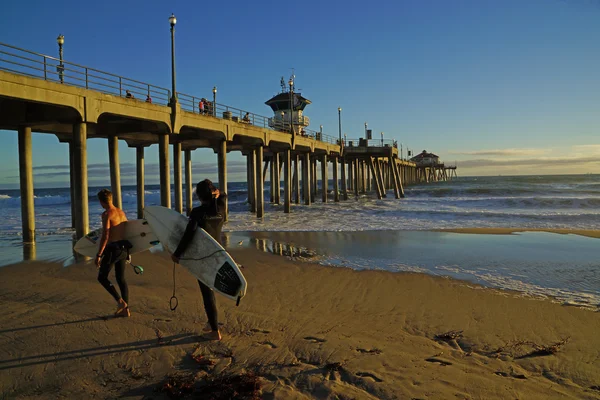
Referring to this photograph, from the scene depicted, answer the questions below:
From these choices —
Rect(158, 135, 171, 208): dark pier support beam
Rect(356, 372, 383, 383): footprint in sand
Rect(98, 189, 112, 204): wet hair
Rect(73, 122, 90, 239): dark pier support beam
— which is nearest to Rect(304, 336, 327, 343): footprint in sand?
Rect(356, 372, 383, 383): footprint in sand

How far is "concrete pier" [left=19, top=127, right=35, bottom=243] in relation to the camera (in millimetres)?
12867

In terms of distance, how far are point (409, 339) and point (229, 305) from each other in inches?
96.2

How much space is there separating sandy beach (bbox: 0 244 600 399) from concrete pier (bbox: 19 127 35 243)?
22.3ft

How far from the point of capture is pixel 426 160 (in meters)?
94.2

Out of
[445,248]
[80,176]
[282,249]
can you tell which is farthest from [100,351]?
[445,248]

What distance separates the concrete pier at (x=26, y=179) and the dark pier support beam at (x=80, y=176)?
249 cm

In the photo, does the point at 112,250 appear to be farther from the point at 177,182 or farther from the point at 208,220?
the point at 177,182

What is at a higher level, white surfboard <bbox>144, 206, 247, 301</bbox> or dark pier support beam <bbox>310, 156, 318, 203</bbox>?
dark pier support beam <bbox>310, 156, 318, 203</bbox>

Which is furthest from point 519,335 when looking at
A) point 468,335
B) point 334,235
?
point 334,235

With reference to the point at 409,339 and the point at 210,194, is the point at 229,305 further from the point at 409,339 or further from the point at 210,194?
the point at 409,339

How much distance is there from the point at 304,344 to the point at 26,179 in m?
11.9

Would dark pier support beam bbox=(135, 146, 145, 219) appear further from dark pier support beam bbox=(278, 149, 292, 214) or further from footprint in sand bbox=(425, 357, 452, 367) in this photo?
footprint in sand bbox=(425, 357, 452, 367)

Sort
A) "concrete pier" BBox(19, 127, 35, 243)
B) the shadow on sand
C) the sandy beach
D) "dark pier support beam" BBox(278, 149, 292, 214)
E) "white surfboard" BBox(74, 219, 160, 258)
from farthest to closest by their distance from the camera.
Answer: "dark pier support beam" BBox(278, 149, 292, 214) → "concrete pier" BBox(19, 127, 35, 243) → "white surfboard" BBox(74, 219, 160, 258) → the shadow on sand → the sandy beach

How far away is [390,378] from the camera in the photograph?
3.67m
